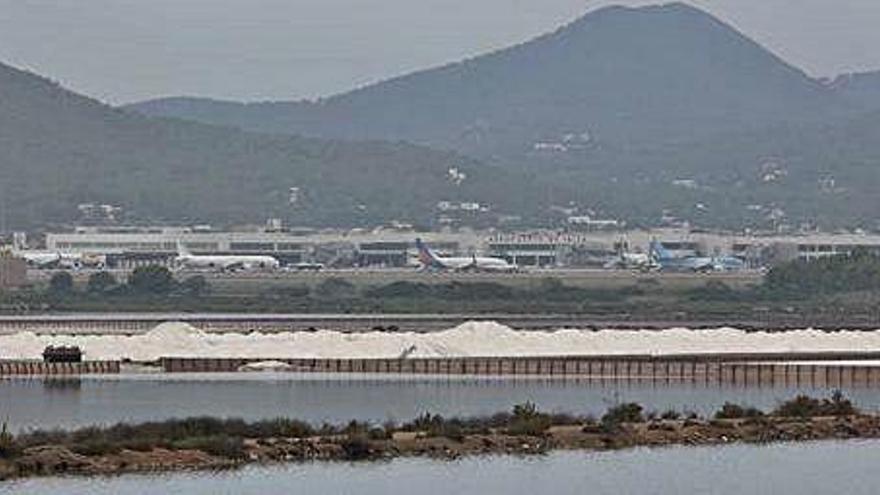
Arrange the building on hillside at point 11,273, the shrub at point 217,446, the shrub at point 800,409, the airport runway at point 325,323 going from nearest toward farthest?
the shrub at point 217,446 → the shrub at point 800,409 → the airport runway at point 325,323 → the building on hillside at point 11,273

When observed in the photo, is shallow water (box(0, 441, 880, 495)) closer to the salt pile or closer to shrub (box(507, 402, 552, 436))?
shrub (box(507, 402, 552, 436))

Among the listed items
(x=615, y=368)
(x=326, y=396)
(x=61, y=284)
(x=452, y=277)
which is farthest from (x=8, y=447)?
(x=452, y=277)

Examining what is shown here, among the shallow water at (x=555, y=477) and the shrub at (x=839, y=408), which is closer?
the shallow water at (x=555, y=477)

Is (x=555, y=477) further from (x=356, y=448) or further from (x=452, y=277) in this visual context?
(x=452, y=277)

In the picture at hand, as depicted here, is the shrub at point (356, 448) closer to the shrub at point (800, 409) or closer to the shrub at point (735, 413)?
the shrub at point (735, 413)

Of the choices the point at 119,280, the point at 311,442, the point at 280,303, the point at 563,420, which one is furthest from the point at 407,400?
the point at 119,280

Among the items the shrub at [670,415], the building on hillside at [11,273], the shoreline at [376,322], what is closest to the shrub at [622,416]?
the shrub at [670,415]
